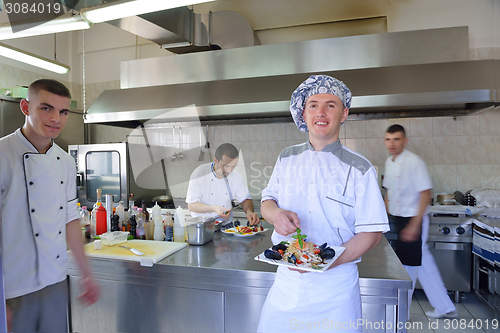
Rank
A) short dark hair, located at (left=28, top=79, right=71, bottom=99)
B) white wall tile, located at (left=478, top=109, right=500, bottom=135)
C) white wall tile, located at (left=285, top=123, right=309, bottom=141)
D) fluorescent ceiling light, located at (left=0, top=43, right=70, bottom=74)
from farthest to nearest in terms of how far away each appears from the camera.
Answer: white wall tile, located at (left=285, top=123, right=309, bottom=141) → white wall tile, located at (left=478, top=109, right=500, bottom=135) → fluorescent ceiling light, located at (left=0, top=43, right=70, bottom=74) → short dark hair, located at (left=28, top=79, right=71, bottom=99)

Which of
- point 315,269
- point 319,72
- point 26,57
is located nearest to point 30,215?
point 315,269

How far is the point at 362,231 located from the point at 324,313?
A: 1.31 ft

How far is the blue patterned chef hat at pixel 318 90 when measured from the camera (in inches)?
54.6

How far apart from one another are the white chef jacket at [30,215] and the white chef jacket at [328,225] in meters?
1.05

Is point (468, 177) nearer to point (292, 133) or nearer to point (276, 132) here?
point (292, 133)

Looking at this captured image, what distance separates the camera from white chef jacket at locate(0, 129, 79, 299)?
51.8 inches

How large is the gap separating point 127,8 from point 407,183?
2.72m

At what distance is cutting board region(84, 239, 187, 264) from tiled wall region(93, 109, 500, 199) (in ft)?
7.94

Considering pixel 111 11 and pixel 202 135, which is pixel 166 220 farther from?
pixel 202 135

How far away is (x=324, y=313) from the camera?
1358 millimetres

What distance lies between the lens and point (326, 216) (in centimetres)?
144

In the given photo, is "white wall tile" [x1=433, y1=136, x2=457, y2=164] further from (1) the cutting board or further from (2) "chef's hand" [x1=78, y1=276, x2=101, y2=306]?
(2) "chef's hand" [x1=78, y1=276, x2=101, y2=306]

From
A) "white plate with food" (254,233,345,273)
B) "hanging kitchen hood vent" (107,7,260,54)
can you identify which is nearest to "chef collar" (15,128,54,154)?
"white plate with food" (254,233,345,273)

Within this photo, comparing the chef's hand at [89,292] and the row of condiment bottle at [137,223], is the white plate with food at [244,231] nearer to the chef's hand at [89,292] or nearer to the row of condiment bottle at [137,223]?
the row of condiment bottle at [137,223]
